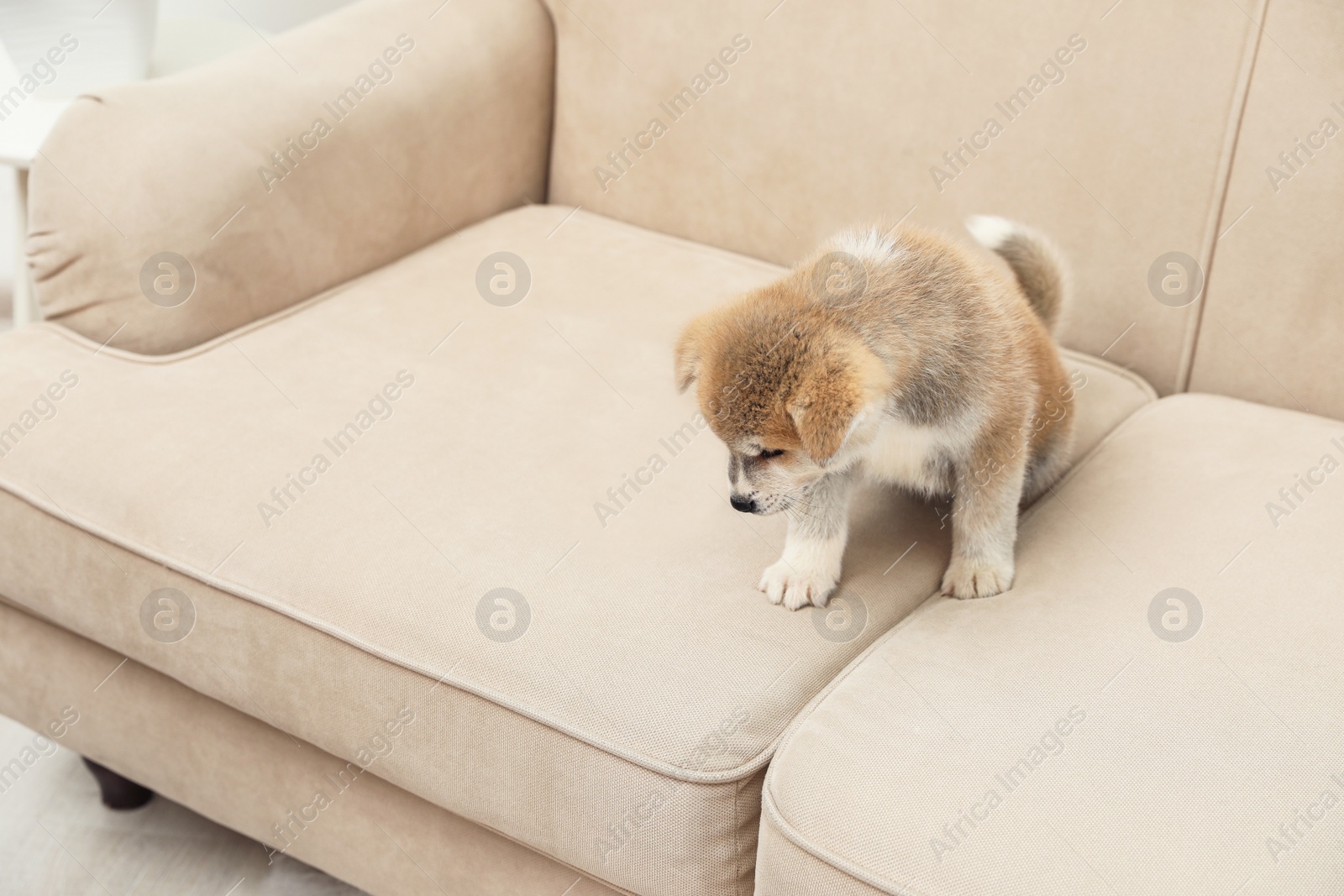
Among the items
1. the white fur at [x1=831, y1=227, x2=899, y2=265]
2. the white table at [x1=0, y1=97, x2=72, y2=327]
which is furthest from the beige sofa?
the white table at [x1=0, y1=97, x2=72, y2=327]

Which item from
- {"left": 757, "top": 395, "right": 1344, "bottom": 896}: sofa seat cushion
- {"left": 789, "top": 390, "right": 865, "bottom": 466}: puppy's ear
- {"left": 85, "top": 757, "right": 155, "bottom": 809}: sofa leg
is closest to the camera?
{"left": 757, "top": 395, "right": 1344, "bottom": 896}: sofa seat cushion

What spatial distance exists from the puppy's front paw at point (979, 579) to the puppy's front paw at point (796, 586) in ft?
0.53

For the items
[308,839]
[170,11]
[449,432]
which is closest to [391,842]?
[308,839]

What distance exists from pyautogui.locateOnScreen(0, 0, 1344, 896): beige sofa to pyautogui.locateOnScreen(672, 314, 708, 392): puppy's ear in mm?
205

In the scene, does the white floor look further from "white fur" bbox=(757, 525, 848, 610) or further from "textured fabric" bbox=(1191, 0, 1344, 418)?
"textured fabric" bbox=(1191, 0, 1344, 418)

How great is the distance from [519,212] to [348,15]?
45 centimetres

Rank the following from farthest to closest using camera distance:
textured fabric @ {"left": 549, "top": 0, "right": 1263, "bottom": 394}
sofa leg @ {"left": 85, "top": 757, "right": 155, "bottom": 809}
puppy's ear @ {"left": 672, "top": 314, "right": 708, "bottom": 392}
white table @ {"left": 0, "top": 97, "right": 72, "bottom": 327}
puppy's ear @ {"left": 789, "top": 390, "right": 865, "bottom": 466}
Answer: white table @ {"left": 0, "top": 97, "right": 72, "bottom": 327}
sofa leg @ {"left": 85, "top": 757, "right": 155, "bottom": 809}
textured fabric @ {"left": 549, "top": 0, "right": 1263, "bottom": 394}
puppy's ear @ {"left": 672, "top": 314, "right": 708, "bottom": 392}
puppy's ear @ {"left": 789, "top": 390, "right": 865, "bottom": 466}

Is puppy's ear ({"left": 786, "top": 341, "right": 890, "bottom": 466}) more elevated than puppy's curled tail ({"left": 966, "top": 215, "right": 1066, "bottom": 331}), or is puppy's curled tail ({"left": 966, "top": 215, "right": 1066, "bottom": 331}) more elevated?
puppy's ear ({"left": 786, "top": 341, "right": 890, "bottom": 466})

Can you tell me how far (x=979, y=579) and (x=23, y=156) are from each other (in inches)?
72.4

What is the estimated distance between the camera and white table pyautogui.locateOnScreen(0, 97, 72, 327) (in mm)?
2100

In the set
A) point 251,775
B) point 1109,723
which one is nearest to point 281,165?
point 251,775

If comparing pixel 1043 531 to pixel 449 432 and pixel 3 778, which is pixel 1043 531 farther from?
pixel 3 778

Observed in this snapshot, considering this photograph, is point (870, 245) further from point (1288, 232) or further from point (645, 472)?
point (1288, 232)

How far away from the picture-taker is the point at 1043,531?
1457 millimetres
